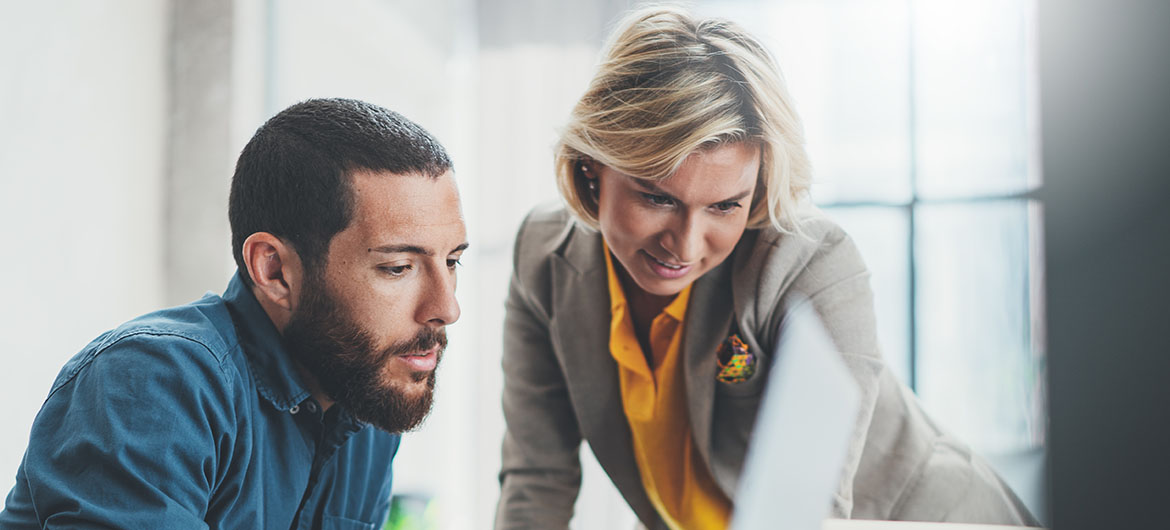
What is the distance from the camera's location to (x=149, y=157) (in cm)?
145

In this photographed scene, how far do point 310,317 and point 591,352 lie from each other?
1.05 feet

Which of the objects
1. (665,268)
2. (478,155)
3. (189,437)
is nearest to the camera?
(189,437)

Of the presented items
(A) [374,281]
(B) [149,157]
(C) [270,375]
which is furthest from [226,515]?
(B) [149,157]

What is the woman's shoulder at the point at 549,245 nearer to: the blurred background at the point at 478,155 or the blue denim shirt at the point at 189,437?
the blurred background at the point at 478,155

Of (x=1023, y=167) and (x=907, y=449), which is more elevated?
(x=1023, y=167)

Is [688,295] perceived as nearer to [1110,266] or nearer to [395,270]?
[395,270]

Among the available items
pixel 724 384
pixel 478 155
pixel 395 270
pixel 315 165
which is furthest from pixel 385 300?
pixel 478 155

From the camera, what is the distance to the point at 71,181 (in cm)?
127

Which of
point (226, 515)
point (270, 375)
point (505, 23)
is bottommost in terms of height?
point (226, 515)

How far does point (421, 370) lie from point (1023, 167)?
69 centimetres

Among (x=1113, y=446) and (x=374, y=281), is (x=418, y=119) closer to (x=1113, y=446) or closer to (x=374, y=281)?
(x=374, y=281)

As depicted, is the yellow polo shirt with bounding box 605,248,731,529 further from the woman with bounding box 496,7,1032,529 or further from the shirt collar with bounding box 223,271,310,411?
the shirt collar with bounding box 223,271,310,411

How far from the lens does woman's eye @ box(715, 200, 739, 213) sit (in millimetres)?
793

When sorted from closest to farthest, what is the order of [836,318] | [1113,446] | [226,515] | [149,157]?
[1113,446], [226,515], [836,318], [149,157]
